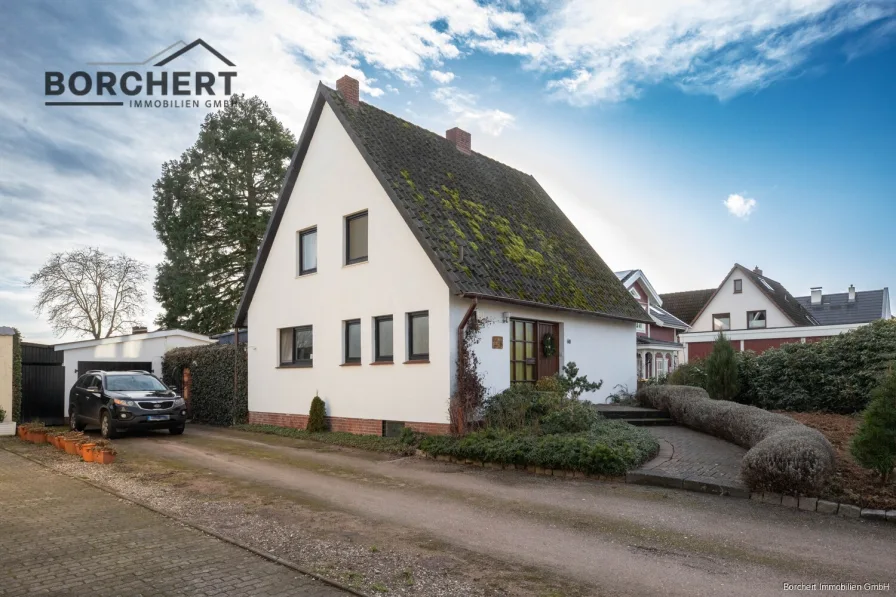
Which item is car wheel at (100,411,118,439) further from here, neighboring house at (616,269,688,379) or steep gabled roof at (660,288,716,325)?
steep gabled roof at (660,288,716,325)

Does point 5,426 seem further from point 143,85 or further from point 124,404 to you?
point 143,85

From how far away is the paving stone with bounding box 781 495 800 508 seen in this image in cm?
745

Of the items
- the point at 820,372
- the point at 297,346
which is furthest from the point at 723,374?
the point at 297,346

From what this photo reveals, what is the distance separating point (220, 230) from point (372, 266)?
21830 millimetres

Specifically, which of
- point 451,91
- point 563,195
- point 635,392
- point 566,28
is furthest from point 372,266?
point 563,195

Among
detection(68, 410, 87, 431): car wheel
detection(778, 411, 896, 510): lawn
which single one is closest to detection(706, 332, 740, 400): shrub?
detection(778, 411, 896, 510): lawn

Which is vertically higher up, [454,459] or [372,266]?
[372,266]

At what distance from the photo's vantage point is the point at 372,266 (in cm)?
1431

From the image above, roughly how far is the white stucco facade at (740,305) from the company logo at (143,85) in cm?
3463

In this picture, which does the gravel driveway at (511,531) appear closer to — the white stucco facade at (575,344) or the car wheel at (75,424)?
the white stucco facade at (575,344)

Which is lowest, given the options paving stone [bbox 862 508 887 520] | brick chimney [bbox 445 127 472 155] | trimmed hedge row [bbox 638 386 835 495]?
paving stone [bbox 862 508 887 520]

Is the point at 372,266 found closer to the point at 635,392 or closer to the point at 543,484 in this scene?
the point at 543,484

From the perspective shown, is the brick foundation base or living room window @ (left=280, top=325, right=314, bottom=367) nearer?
the brick foundation base

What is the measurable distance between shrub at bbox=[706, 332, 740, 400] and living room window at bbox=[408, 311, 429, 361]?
920 centimetres
